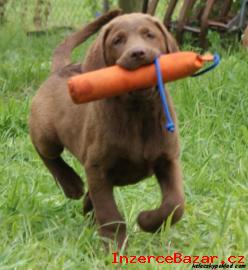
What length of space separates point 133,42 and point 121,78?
221 millimetres

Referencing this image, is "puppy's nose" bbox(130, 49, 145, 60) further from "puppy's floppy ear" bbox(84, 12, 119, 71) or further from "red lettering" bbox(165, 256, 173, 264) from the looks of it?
"red lettering" bbox(165, 256, 173, 264)

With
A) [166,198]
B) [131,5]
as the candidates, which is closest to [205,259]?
[166,198]

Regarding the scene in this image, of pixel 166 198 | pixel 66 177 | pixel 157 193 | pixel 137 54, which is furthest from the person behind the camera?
pixel 157 193

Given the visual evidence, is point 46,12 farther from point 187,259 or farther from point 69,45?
point 187,259

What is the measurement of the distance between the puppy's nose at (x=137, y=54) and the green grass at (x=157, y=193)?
95cm

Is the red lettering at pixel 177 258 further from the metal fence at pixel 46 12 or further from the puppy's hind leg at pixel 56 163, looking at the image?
the metal fence at pixel 46 12

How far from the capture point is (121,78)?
11.7 feet

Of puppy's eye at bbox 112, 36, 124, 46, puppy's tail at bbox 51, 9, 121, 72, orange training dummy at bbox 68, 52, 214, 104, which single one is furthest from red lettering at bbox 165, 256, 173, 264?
puppy's tail at bbox 51, 9, 121, 72

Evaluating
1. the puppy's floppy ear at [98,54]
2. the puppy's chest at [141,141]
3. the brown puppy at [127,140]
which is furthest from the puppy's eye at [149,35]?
the puppy's chest at [141,141]

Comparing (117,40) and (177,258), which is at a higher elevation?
(117,40)

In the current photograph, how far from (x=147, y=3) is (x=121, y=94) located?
5786 millimetres

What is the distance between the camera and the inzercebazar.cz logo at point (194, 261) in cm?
355

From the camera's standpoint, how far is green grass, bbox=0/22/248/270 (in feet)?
12.4

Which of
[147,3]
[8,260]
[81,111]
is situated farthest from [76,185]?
[147,3]
